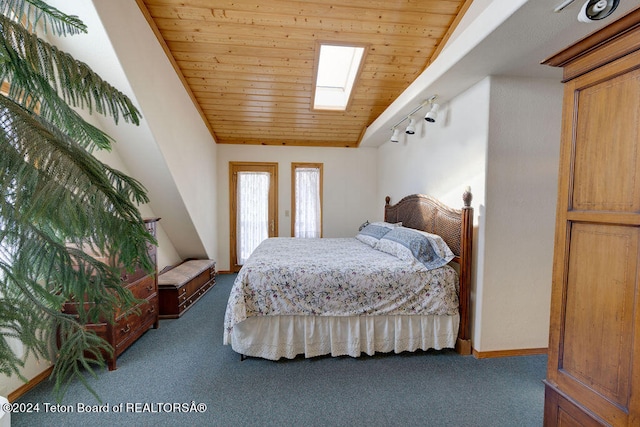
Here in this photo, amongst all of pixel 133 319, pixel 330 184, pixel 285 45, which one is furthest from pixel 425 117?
pixel 133 319

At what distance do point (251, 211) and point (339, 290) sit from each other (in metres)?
3.06

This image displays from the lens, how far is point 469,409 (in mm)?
1704

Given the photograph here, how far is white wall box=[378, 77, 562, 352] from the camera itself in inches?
85.4

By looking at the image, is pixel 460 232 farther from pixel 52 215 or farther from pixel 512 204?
pixel 52 215

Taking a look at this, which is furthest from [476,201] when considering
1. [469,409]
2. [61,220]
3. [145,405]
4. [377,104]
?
[145,405]

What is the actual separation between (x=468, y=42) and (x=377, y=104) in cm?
205

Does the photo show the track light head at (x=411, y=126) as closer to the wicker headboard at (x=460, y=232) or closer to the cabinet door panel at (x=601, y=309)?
the wicker headboard at (x=460, y=232)

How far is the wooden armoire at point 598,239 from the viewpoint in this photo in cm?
96

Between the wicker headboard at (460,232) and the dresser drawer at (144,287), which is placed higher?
the wicker headboard at (460,232)

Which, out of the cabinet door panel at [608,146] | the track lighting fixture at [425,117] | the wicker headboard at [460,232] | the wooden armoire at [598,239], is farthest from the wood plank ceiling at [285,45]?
the cabinet door panel at [608,146]

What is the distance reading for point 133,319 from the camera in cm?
239

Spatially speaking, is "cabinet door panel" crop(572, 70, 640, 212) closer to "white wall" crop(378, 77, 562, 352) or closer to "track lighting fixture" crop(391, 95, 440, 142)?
"white wall" crop(378, 77, 562, 352)

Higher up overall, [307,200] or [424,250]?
[307,200]

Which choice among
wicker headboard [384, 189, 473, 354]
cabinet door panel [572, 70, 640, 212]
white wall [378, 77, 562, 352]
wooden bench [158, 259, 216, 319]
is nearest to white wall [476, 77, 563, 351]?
white wall [378, 77, 562, 352]
